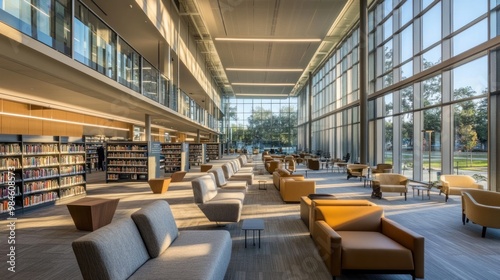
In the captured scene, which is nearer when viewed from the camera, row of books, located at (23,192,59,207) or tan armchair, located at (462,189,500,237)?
tan armchair, located at (462,189,500,237)

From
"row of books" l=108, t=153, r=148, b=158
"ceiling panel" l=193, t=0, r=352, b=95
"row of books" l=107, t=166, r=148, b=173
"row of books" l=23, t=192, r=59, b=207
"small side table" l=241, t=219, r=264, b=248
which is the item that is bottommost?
"row of books" l=23, t=192, r=59, b=207

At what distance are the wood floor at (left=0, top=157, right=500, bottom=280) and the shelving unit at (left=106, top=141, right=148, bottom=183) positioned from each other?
453 centimetres

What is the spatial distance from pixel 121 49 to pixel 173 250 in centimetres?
664

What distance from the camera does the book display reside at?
259 inches

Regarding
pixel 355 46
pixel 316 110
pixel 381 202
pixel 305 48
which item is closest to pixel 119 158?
pixel 381 202

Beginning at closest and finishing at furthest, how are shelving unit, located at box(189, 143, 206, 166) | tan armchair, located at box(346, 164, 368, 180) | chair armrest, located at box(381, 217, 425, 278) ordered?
1. chair armrest, located at box(381, 217, 425, 278)
2. tan armchair, located at box(346, 164, 368, 180)
3. shelving unit, located at box(189, 143, 206, 166)

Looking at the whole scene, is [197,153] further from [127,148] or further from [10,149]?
[10,149]

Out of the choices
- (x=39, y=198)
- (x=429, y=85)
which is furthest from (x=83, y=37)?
(x=429, y=85)

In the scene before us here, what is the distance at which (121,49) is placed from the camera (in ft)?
26.3

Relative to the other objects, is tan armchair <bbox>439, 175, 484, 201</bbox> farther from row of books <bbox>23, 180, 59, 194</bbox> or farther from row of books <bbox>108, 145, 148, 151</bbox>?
row of books <bbox>108, 145, 148, 151</bbox>

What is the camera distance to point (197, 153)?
2225 centimetres

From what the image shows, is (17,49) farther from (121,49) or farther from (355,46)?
(355,46)

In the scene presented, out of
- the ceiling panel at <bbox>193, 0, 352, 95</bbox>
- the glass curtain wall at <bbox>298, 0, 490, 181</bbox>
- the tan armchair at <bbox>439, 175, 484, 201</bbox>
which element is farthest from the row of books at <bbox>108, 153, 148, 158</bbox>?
the glass curtain wall at <bbox>298, 0, 490, 181</bbox>

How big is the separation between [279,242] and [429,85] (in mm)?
9411
